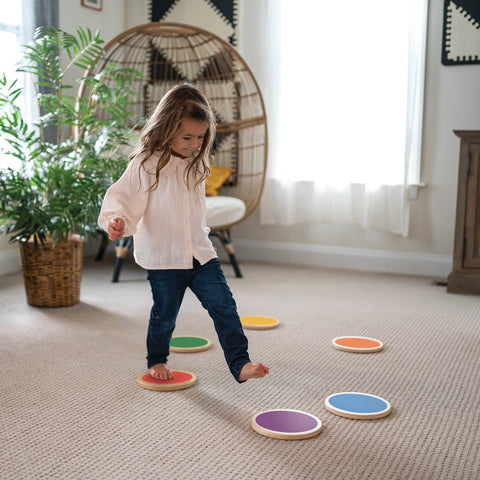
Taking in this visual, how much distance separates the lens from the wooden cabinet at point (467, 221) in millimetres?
2881

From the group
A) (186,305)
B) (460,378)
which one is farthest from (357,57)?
(460,378)

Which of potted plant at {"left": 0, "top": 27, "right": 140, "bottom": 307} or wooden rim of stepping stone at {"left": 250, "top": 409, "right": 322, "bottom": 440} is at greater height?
potted plant at {"left": 0, "top": 27, "right": 140, "bottom": 307}

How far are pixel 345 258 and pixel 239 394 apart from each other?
2.15m

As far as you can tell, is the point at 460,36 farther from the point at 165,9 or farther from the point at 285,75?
the point at 165,9

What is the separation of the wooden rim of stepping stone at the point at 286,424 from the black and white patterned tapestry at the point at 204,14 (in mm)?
2879

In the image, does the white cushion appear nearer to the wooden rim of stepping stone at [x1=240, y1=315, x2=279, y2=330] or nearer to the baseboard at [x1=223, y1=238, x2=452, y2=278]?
the baseboard at [x1=223, y1=238, x2=452, y2=278]

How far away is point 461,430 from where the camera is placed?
143 cm

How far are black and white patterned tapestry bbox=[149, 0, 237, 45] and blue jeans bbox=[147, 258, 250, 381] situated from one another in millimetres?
2560

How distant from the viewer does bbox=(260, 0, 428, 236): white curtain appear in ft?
11.1

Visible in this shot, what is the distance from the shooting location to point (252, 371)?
61.7 inches

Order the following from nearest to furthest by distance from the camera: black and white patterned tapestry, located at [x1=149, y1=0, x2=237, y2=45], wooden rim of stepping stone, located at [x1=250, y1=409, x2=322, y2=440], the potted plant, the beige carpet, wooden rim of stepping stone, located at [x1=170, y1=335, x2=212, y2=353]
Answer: the beige carpet → wooden rim of stepping stone, located at [x1=250, y1=409, x2=322, y2=440] → wooden rim of stepping stone, located at [x1=170, y1=335, x2=212, y2=353] → the potted plant → black and white patterned tapestry, located at [x1=149, y1=0, x2=237, y2=45]

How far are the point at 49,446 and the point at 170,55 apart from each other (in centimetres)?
309

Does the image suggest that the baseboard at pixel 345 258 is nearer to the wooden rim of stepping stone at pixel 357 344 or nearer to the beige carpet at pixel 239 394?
the beige carpet at pixel 239 394

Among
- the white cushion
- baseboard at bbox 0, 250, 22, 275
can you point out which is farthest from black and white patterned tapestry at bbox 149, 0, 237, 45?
baseboard at bbox 0, 250, 22, 275
